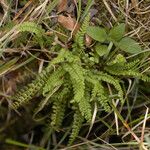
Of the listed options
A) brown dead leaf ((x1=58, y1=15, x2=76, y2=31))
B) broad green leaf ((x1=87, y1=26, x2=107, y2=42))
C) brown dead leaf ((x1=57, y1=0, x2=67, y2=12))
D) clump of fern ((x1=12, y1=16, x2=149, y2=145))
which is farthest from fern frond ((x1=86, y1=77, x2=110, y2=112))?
brown dead leaf ((x1=57, y1=0, x2=67, y2=12))

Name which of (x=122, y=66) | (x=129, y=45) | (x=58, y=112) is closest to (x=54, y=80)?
(x=58, y=112)

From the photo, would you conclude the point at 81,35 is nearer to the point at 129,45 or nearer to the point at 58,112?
the point at 129,45

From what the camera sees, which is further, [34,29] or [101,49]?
[101,49]

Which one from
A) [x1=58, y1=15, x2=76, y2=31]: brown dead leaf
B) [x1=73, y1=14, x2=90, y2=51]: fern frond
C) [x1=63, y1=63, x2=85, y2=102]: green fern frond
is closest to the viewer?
[x1=63, y1=63, x2=85, y2=102]: green fern frond

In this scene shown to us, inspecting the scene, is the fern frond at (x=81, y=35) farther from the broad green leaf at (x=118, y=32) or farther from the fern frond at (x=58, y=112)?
the fern frond at (x=58, y=112)

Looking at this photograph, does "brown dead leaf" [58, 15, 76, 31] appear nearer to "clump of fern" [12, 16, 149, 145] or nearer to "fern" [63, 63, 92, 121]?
"clump of fern" [12, 16, 149, 145]

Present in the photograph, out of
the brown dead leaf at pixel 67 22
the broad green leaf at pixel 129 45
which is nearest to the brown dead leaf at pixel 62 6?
the brown dead leaf at pixel 67 22

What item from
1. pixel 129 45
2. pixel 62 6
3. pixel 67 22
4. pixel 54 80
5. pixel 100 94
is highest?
pixel 62 6
